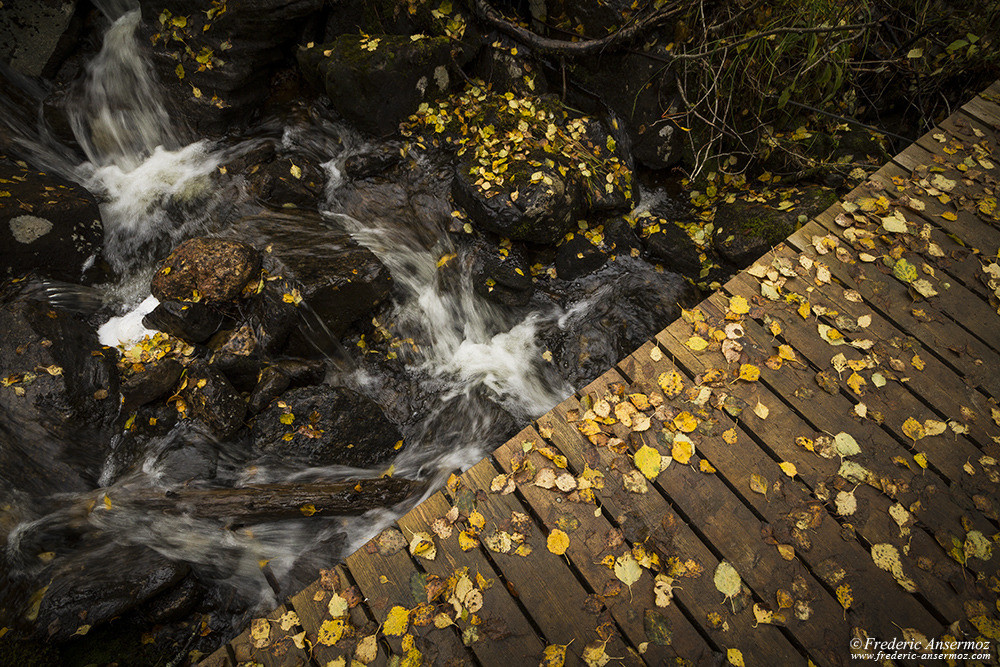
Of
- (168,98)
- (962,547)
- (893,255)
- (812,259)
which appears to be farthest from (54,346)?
(893,255)

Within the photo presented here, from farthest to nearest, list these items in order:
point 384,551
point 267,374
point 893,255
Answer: point 267,374, point 893,255, point 384,551

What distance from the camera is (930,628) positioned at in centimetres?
204

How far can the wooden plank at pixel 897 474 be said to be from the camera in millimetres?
2225

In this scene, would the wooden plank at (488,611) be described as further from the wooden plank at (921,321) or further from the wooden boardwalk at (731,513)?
the wooden plank at (921,321)

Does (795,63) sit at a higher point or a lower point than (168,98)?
lower

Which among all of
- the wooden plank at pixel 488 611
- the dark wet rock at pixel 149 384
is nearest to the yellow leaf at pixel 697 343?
the wooden plank at pixel 488 611

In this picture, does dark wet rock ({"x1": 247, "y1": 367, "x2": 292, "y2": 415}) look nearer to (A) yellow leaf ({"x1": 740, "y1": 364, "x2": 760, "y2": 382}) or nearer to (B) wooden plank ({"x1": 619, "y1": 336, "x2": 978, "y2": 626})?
(B) wooden plank ({"x1": 619, "y1": 336, "x2": 978, "y2": 626})

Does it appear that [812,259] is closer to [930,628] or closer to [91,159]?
[930,628]

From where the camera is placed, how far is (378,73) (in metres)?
4.30

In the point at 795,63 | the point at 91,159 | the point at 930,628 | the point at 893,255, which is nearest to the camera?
the point at 930,628

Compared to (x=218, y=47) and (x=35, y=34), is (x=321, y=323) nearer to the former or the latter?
(x=218, y=47)

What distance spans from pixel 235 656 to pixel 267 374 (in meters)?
1.91

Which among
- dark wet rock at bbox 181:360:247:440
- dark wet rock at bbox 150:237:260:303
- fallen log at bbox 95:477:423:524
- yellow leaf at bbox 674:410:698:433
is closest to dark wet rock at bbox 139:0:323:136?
dark wet rock at bbox 150:237:260:303

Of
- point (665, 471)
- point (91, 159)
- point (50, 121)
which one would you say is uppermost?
point (50, 121)
